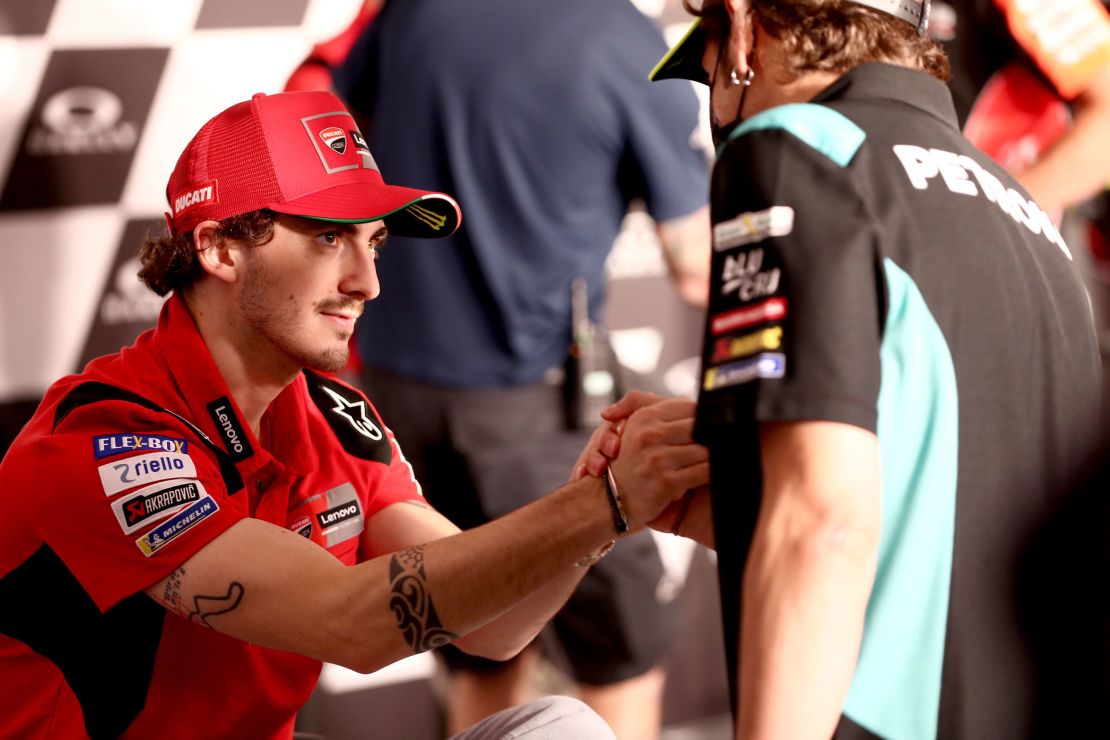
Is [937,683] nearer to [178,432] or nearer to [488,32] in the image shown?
[178,432]

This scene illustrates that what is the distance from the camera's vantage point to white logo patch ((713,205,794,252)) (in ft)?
3.27

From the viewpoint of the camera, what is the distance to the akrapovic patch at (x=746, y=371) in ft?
3.23

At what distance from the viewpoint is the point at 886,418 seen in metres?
1.01

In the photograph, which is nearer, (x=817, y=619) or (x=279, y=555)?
(x=817, y=619)

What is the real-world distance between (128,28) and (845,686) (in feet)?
5.64

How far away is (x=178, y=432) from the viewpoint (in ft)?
4.40

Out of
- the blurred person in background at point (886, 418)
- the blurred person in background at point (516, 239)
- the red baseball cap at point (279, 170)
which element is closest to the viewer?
the blurred person in background at point (886, 418)

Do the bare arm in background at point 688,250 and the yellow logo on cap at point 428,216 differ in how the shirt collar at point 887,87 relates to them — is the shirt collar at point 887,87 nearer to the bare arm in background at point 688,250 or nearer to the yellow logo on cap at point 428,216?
the yellow logo on cap at point 428,216

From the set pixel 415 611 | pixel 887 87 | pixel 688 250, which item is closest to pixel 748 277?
pixel 887 87

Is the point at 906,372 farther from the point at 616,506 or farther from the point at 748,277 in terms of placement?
the point at 616,506

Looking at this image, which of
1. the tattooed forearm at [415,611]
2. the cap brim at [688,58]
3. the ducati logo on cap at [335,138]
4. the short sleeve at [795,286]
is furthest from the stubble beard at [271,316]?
the short sleeve at [795,286]

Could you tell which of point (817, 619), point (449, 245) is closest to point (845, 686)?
point (817, 619)

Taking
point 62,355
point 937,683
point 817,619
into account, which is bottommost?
point 62,355

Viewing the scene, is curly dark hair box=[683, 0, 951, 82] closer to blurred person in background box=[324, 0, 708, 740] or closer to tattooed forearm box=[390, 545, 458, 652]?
tattooed forearm box=[390, 545, 458, 652]
